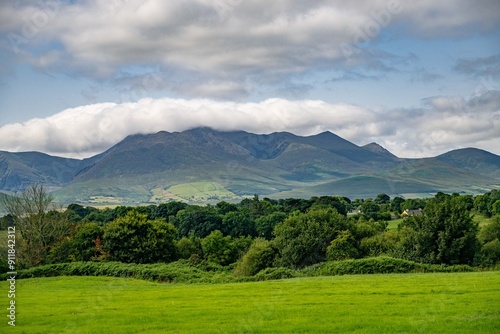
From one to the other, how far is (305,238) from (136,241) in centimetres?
2466

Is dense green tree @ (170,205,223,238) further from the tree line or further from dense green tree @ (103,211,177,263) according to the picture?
dense green tree @ (103,211,177,263)

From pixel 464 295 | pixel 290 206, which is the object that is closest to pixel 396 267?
pixel 464 295

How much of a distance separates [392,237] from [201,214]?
6414 centimetres

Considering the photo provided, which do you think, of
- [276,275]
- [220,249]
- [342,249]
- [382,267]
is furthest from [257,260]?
[220,249]

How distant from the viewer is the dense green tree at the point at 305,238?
2689 inches

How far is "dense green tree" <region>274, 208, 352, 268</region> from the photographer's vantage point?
2689 inches

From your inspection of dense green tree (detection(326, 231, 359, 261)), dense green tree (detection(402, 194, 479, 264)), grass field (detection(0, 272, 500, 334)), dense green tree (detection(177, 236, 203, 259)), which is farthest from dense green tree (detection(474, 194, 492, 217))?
grass field (detection(0, 272, 500, 334))

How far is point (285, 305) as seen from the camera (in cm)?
2672

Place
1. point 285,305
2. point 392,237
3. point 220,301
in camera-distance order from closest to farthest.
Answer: point 285,305 → point 220,301 → point 392,237

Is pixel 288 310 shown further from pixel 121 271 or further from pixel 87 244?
pixel 87 244

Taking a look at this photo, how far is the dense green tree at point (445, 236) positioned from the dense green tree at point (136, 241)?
35.5 metres

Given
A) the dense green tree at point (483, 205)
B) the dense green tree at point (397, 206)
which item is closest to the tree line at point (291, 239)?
the dense green tree at point (483, 205)

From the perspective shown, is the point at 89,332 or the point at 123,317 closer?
the point at 89,332

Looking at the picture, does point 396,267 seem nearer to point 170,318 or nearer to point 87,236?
point 170,318
